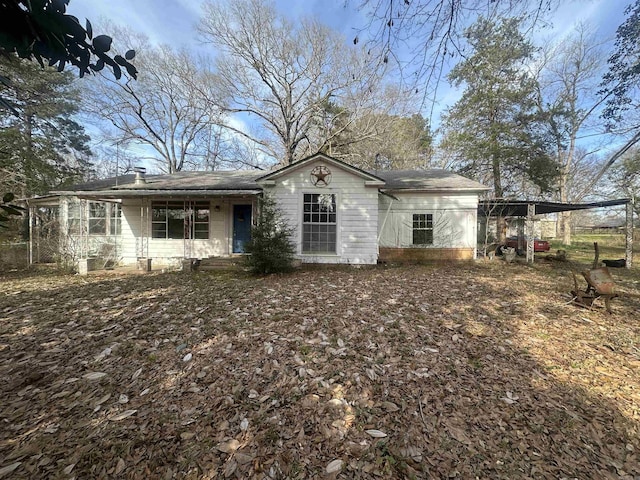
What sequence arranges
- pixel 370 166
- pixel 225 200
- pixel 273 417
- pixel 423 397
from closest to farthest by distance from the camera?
pixel 273 417, pixel 423 397, pixel 225 200, pixel 370 166

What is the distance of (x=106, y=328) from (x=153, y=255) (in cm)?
784

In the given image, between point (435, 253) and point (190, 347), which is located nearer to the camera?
point (190, 347)

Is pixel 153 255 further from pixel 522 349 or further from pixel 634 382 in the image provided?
pixel 634 382

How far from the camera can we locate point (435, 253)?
12281 millimetres

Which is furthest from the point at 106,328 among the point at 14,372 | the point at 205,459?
the point at 205,459

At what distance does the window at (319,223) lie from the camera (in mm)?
10523

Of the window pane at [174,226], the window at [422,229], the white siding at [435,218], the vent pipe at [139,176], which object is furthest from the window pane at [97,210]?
the window at [422,229]

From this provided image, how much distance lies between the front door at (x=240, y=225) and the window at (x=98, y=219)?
627 cm

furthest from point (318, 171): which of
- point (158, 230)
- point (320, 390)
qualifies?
point (320, 390)

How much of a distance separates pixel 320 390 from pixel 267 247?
6184 millimetres

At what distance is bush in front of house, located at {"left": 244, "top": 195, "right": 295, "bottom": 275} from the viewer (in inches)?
344

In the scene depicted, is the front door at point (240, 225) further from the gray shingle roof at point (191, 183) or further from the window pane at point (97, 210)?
the window pane at point (97, 210)

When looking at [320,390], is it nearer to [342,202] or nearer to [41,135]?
[342,202]

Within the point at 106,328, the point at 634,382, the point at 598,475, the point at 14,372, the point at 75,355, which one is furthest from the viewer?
the point at 106,328
